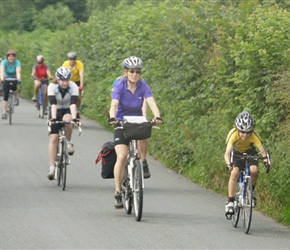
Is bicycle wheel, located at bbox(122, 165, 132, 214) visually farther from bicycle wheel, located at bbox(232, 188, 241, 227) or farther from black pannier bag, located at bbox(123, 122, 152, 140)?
bicycle wheel, located at bbox(232, 188, 241, 227)

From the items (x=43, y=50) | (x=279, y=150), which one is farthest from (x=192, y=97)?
(x=43, y=50)

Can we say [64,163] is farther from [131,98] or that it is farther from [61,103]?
[131,98]

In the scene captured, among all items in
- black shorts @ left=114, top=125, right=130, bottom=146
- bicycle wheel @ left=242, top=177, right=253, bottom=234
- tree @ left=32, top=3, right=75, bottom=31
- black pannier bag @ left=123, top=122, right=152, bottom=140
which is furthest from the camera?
tree @ left=32, top=3, right=75, bottom=31

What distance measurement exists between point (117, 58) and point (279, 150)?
12.6 meters

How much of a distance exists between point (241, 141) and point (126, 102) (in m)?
1.77

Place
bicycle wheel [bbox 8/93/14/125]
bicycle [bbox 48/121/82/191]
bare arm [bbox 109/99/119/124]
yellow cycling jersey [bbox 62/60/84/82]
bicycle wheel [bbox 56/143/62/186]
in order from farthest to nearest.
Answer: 1. bicycle wheel [bbox 8/93/14/125]
2. yellow cycling jersey [bbox 62/60/84/82]
3. bicycle wheel [bbox 56/143/62/186]
4. bicycle [bbox 48/121/82/191]
5. bare arm [bbox 109/99/119/124]

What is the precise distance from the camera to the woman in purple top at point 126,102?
13891mm

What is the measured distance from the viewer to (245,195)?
42.4 ft

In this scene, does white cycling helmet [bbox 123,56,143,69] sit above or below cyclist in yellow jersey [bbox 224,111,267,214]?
above

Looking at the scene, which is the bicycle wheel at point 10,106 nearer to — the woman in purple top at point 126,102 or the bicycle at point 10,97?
the bicycle at point 10,97

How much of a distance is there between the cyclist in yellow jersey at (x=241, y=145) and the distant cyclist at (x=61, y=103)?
12.9 ft

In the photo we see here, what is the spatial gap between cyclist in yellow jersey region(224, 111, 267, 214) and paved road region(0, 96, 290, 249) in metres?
0.50

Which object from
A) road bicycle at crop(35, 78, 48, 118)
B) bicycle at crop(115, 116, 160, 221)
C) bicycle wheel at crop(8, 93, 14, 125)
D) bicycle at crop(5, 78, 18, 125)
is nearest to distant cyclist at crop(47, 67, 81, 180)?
bicycle at crop(115, 116, 160, 221)

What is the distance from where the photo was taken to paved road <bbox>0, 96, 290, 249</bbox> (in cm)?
1189
